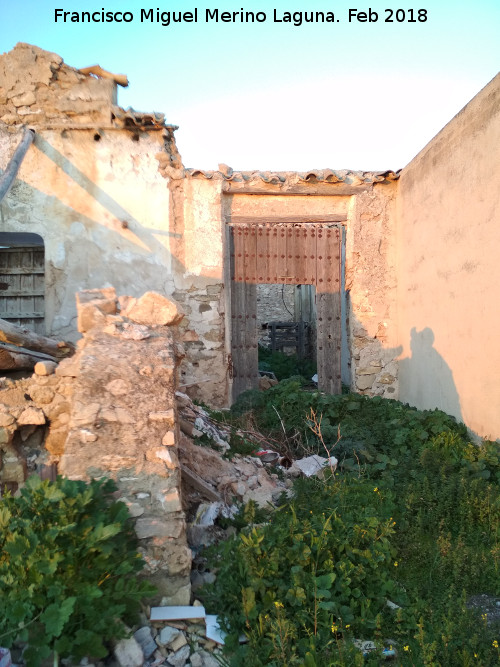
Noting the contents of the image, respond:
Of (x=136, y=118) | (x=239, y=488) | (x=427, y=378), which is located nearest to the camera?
(x=239, y=488)

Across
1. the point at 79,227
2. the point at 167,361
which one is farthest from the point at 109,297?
the point at 79,227

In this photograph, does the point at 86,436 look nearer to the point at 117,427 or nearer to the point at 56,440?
the point at 117,427

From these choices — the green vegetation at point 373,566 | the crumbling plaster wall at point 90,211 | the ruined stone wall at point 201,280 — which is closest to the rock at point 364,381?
the ruined stone wall at point 201,280

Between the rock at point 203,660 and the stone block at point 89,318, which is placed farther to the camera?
the stone block at point 89,318

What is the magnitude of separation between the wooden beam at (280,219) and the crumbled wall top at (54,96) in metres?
1.58

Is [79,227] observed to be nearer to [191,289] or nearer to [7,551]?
[191,289]

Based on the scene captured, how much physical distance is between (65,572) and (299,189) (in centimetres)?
600

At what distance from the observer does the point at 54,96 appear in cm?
686

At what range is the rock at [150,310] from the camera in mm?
3805

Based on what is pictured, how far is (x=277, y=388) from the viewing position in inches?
263

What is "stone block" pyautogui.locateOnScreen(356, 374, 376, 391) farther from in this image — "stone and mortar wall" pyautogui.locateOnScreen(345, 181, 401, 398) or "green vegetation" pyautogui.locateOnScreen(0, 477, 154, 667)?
"green vegetation" pyautogui.locateOnScreen(0, 477, 154, 667)

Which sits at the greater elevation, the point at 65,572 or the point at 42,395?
the point at 42,395

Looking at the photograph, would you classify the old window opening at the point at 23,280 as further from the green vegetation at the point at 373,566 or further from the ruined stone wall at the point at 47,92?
the green vegetation at the point at 373,566

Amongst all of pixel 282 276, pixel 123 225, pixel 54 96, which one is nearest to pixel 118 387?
pixel 123 225
